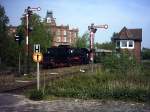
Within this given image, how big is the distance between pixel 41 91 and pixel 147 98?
4.87m

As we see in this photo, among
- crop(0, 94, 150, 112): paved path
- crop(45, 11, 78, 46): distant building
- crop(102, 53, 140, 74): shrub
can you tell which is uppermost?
crop(45, 11, 78, 46): distant building

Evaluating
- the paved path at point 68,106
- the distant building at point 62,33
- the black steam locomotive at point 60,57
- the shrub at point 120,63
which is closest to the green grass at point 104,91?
the paved path at point 68,106

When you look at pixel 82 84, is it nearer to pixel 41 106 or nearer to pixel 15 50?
pixel 41 106

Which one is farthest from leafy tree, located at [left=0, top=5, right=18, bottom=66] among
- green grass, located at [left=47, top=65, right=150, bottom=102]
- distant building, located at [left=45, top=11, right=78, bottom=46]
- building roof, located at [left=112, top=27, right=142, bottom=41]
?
distant building, located at [left=45, top=11, right=78, bottom=46]

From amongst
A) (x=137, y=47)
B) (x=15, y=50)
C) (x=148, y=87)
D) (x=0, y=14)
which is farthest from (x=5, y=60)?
(x=137, y=47)

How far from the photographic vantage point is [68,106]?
1574 centimetres

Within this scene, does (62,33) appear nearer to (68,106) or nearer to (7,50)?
(7,50)

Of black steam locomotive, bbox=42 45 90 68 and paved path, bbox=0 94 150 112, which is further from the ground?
black steam locomotive, bbox=42 45 90 68

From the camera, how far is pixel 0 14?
1964 inches

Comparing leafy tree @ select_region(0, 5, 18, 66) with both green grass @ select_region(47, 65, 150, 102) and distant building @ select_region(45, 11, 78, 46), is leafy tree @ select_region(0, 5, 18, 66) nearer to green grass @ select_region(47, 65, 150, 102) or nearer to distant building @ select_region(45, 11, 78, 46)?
green grass @ select_region(47, 65, 150, 102)

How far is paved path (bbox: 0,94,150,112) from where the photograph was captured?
14.8 m

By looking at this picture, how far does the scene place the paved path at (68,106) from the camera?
14.8 m

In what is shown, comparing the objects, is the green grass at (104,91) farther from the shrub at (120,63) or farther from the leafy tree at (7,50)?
the leafy tree at (7,50)

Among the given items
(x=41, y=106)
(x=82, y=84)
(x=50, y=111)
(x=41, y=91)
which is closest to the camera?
(x=50, y=111)
